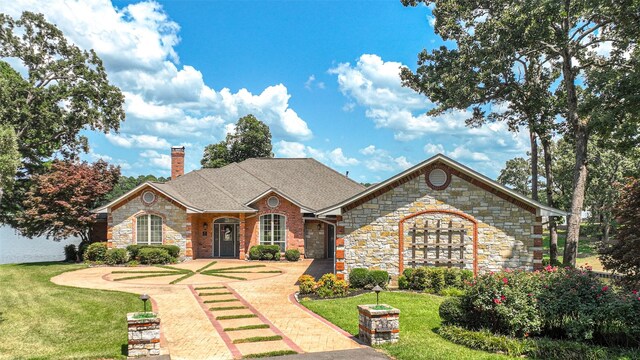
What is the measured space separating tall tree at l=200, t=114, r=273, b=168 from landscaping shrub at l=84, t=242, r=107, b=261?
84.8 feet

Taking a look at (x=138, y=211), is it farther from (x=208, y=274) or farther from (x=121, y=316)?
(x=121, y=316)

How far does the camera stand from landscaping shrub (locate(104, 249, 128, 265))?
2502cm

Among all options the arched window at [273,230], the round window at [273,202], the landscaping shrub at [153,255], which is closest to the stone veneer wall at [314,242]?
the arched window at [273,230]

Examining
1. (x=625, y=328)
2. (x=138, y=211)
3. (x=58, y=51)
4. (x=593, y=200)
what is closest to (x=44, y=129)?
(x=58, y=51)

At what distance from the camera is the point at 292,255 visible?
26.8 meters

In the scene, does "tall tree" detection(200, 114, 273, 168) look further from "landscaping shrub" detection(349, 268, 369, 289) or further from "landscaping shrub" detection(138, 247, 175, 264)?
"landscaping shrub" detection(349, 268, 369, 289)

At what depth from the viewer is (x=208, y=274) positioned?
2130 cm

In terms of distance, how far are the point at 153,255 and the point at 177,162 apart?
10.4 metres

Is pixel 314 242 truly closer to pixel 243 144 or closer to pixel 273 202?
pixel 273 202

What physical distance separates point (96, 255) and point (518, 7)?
1029 inches

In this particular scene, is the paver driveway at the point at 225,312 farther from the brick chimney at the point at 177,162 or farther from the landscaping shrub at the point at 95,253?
the brick chimney at the point at 177,162

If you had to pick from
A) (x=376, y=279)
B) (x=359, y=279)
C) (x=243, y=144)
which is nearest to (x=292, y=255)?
(x=359, y=279)

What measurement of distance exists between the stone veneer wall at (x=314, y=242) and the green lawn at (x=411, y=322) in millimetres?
12560

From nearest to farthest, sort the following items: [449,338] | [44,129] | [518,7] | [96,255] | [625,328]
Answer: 1. [625,328]
2. [449,338]
3. [518,7]
4. [96,255]
5. [44,129]
